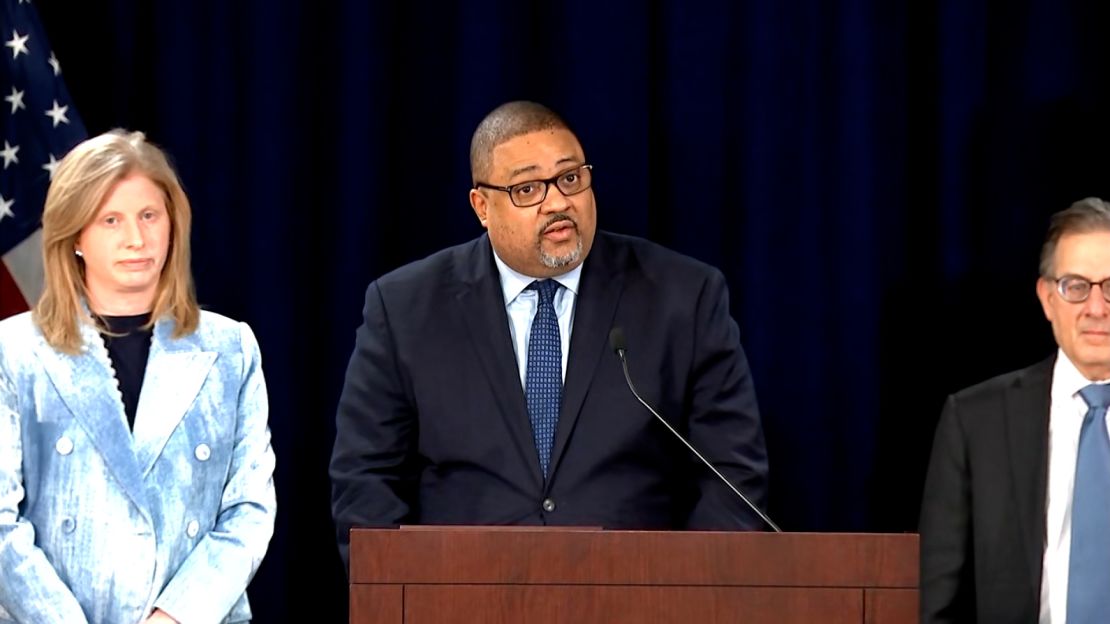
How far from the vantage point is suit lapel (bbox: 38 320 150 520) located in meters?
3.02

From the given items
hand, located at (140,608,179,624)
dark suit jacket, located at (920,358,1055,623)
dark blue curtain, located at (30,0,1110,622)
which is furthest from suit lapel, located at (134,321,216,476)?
dark suit jacket, located at (920,358,1055,623)

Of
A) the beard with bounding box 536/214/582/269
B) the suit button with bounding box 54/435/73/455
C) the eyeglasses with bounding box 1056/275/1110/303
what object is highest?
the beard with bounding box 536/214/582/269

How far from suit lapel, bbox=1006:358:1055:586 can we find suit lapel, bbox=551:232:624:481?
91cm

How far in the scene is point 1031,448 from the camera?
3.56m

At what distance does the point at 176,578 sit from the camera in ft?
9.91

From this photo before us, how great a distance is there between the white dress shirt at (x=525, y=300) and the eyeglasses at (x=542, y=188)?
0.51 feet

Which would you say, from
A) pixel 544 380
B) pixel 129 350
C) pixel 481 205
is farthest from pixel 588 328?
pixel 129 350

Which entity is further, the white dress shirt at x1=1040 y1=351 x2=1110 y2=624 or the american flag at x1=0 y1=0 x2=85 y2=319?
the american flag at x1=0 y1=0 x2=85 y2=319

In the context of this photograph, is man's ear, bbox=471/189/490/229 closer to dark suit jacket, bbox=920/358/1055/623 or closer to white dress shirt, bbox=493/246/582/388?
white dress shirt, bbox=493/246/582/388

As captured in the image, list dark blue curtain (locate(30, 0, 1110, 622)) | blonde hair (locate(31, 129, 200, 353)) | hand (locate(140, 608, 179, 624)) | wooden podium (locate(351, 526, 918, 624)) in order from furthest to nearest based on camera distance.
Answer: dark blue curtain (locate(30, 0, 1110, 622)), blonde hair (locate(31, 129, 200, 353)), hand (locate(140, 608, 179, 624)), wooden podium (locate(351, 526, 918, 624))

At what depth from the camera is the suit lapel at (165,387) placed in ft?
10.0

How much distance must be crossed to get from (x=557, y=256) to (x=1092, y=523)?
4.18 feet

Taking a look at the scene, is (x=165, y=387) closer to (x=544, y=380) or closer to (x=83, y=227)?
(x=83, y=227)

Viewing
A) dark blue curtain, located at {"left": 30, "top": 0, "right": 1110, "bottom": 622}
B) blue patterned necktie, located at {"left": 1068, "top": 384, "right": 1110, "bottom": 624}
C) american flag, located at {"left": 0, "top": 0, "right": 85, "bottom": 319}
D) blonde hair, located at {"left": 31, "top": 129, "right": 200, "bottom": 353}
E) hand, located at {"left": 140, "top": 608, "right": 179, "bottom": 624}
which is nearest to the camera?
hand, located at {"left": 140, "top": 608, "right": 179, "bottom": 624}
